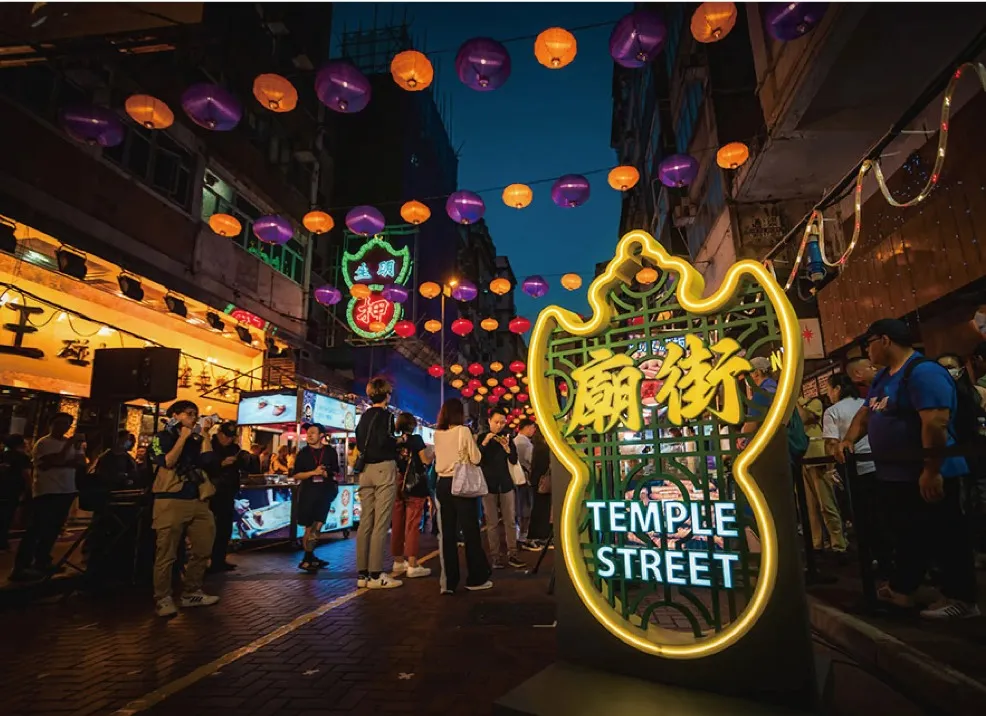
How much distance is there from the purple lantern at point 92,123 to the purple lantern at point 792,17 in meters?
8.83

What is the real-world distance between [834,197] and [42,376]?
13.4m

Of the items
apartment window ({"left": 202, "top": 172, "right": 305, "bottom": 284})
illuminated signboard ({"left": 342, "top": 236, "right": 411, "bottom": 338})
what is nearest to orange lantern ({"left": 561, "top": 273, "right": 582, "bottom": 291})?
illuminated signboard ({"left": 342, "top": 236, "right": 411, "bottom": 338})

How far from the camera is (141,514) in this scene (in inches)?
251

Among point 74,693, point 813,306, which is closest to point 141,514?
point 74,693

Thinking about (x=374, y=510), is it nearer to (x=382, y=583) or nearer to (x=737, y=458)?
(x=382, y=583)

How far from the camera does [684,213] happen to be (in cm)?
1759

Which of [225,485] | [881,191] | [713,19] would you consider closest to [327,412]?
[225,485]

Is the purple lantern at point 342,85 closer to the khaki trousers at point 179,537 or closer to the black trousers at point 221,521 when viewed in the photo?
the khaki trousers at point 179,537

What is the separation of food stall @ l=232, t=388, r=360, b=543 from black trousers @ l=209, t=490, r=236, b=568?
93 centimetres

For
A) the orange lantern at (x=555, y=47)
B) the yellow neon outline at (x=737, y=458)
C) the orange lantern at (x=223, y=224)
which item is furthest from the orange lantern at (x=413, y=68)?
the orange lantern at (x=223, y=224)

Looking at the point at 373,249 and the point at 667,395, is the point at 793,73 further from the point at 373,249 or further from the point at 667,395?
the point at 373,249

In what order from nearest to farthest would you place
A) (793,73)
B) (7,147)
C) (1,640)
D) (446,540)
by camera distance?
(1,640) < (446,540) < (7,147) < (793,73)

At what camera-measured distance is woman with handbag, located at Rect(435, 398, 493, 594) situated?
Answer: 18.9 feet

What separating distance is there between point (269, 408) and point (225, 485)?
4.03 meters
